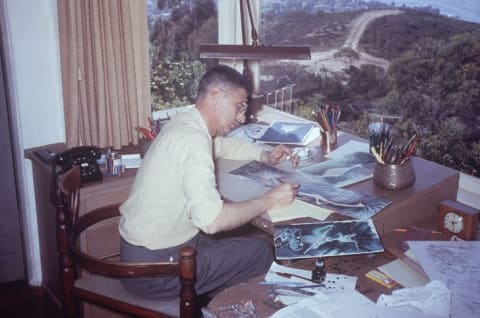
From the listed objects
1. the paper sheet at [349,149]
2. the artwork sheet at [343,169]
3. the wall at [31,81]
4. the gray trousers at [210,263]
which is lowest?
the gray trousers at [210,263]

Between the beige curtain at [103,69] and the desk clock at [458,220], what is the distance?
4.76 ft

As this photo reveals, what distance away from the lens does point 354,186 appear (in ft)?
6.06

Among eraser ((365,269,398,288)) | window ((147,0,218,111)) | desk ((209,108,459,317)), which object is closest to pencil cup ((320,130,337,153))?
desk ((209,108,459,317))

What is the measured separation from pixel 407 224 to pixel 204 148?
710 mm

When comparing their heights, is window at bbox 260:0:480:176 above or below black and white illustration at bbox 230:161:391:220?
above

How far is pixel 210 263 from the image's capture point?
1.69 meters

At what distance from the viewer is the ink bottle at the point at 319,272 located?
1.35m

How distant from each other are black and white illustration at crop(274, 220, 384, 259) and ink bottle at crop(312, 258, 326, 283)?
5 centimetres

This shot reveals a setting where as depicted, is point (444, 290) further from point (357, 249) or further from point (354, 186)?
point (354, 186)

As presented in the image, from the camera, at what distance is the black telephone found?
2.13m

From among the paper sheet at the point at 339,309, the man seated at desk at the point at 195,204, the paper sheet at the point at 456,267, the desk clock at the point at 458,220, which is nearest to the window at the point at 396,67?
the desk clock at the point at 458,220

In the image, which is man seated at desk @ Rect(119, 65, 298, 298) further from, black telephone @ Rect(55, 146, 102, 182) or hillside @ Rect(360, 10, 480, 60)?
hillside @ Rect(360, 10, 480, 60)

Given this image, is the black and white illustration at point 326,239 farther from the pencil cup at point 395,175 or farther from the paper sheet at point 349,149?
the paper sheet at point 349,149

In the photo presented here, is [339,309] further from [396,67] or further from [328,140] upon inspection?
[396,67]
